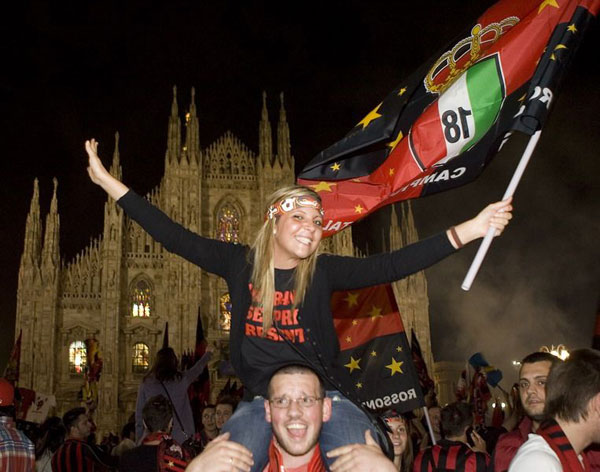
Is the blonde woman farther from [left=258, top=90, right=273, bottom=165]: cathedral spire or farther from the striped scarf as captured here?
[left=258, top=90, right=273, bottom=165]: cathedral spire

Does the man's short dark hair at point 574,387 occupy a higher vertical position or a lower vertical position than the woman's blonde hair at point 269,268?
lower

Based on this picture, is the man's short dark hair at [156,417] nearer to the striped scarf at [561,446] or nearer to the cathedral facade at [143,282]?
the striped scarf at [561,446]

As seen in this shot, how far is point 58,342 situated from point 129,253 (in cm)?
543

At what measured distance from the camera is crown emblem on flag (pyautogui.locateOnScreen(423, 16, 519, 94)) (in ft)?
16.5

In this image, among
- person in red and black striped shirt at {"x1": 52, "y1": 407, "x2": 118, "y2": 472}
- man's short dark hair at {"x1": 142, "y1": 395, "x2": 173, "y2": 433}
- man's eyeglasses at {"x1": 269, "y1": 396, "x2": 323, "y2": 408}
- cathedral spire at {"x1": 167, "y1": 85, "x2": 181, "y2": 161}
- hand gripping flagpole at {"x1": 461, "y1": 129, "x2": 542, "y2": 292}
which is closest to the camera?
man's eyeglasses at {"x1": 269, "y1": 396, "x2": 323, "y2": 408}

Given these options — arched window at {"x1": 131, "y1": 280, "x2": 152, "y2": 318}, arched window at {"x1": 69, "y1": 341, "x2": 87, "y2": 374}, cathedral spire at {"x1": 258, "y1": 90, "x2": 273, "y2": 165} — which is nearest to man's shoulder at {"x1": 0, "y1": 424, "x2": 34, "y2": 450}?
arched window at {"x1": 69, "y1": 341, "x2": 87, "y2": 374}

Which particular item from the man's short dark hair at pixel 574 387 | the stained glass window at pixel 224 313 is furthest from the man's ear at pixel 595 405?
the stained glass window at pixel 224 313

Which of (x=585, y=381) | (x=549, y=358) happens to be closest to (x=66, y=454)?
(x=549, y=358)

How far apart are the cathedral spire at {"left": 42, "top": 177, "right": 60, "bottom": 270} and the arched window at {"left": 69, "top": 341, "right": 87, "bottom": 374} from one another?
3.94 m

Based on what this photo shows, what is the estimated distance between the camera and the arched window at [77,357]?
30844 millimetres

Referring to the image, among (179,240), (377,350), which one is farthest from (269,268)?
(377,350)

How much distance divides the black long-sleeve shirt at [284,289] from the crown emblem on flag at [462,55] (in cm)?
249

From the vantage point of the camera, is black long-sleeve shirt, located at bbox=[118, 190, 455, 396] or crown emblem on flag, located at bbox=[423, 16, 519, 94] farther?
crown emblem on flag, located at bbox=[423, 16, 519, 94]

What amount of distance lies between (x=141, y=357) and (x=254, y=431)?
99.4 feet
